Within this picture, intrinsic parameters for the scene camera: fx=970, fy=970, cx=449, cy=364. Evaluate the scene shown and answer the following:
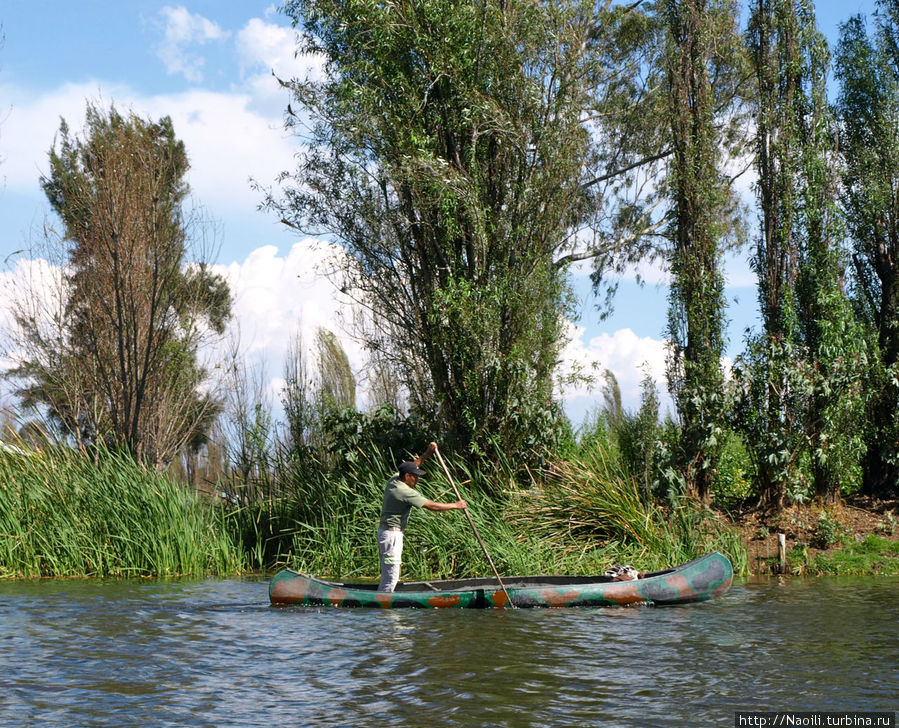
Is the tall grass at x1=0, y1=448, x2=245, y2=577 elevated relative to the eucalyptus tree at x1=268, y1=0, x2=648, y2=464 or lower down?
lower down

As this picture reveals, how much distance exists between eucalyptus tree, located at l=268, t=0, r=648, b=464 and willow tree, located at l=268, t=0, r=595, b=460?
3 centimetres

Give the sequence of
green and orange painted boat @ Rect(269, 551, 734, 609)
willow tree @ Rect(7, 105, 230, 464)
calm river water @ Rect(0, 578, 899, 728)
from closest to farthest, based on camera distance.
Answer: calm river water @ Rect(0, 578, 899, 728), green and orange painted boat @ Rect(269, 551, 734, 609), willow tree @ Rect(7, 105, 230, 464)

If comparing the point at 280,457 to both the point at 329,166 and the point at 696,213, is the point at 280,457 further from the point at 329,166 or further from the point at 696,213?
the point at 696,213

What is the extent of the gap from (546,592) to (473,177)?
7.82 meters

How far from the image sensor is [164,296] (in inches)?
912

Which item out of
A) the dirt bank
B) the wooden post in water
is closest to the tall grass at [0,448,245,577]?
the dirt bank

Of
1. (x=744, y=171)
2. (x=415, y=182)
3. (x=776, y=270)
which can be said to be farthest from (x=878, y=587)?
(x=744, y=171)

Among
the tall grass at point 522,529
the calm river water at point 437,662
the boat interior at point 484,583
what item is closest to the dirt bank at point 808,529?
the tall grass at point 522,529

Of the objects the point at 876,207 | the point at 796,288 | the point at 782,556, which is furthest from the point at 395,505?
the point at 876,207

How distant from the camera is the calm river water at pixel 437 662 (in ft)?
23.3

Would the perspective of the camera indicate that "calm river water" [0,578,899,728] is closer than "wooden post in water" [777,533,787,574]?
Yes

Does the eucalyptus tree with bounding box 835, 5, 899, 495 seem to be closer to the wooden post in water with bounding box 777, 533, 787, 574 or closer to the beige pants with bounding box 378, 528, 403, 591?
the wooden post in water with bounding box 777, 533, 787, 574

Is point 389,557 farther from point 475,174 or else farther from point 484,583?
point 475,174

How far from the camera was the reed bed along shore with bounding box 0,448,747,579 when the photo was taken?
48.1ft
